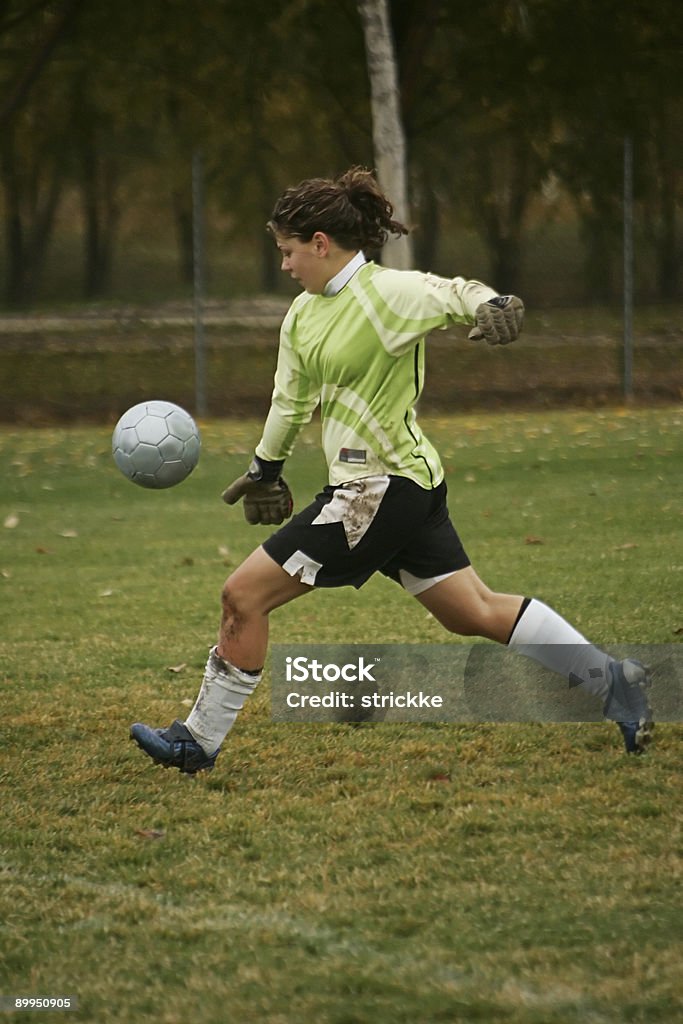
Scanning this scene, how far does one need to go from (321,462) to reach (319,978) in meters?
9.96

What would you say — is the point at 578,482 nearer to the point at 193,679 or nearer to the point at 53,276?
the point at 193,679

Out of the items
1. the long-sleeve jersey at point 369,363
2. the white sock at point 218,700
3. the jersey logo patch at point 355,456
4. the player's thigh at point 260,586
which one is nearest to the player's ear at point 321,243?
the long-sleeve jersey at point 369,363

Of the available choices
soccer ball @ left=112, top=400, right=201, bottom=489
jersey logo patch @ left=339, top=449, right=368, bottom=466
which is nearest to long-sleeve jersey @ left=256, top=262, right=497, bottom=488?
jersey logo patch @ left=339, top=449, right=368, bottom=466

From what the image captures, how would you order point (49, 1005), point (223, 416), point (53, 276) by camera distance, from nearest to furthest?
1. point (49, 1005)
2. point (223, 416)
3. point (53, 276)

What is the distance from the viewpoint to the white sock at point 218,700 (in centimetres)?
478

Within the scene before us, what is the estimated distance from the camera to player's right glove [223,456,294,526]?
4.94m

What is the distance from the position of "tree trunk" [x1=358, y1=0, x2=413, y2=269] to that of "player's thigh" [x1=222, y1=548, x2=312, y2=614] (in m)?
11.5

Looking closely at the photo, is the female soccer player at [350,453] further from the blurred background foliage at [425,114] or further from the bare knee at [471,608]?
the blurred background foliage at [425,114]

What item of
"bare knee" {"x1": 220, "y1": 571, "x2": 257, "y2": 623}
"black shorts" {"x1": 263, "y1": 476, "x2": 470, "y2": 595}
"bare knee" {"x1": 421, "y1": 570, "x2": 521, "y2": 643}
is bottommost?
"bare knee" {"x1": 421, "y1": 570, "x2": 521, "y2": 643}

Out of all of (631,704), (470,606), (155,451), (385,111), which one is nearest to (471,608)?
(470,606)

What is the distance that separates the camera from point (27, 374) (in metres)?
17.8

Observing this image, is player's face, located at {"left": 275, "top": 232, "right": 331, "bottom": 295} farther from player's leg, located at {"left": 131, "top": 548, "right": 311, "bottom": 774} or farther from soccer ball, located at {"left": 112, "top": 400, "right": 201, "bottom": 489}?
soccer ball, located at {"left": 112, "top": 400, "right": 201, "bottom": 489}

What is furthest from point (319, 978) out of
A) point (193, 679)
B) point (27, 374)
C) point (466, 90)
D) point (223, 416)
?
point (466, 90)

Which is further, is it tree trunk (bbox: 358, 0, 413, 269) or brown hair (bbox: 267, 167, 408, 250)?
tree trunk (bbox: 358, 0, 413, 269)
